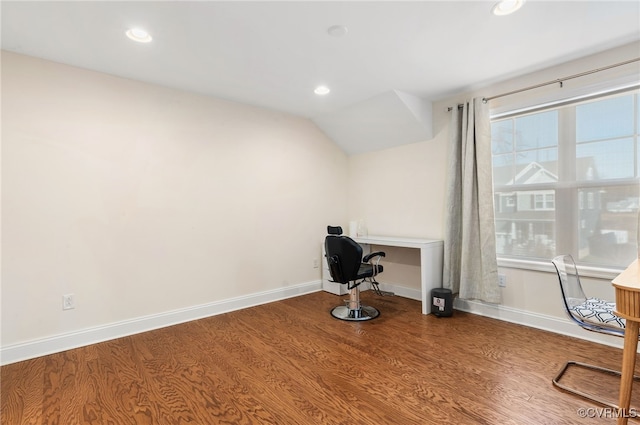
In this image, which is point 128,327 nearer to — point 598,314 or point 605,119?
point 598,314

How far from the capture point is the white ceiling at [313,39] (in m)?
2.00

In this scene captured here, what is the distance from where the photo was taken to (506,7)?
200 centimetres

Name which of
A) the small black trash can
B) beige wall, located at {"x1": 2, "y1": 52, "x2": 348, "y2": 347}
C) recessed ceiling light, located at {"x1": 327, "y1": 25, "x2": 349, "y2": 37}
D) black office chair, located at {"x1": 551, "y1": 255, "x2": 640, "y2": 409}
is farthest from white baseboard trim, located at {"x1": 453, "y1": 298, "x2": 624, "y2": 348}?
recessed ceiling light, located at {"x1": 327, "y1": 25, "x2": 349, "y2": 37}

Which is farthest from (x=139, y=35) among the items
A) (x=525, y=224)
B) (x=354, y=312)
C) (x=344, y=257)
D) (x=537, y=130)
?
(x=525, y=224)

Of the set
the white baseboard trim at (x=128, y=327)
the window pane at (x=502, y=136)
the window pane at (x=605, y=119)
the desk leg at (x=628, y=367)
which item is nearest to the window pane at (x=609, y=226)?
the window pane at (x=605, y=119)

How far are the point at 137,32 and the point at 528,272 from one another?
3913mm

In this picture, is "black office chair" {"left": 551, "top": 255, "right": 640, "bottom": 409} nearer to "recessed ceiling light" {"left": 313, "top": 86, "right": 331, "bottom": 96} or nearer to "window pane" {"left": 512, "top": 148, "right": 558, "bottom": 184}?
"window pane" {"left": 512, "top": 148, "right": 558, "bottom": 184}

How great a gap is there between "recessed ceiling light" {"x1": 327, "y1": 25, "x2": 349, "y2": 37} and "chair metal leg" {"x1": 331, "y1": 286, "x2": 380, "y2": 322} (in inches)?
94.0

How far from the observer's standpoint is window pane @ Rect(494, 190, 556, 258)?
2984 millimetres

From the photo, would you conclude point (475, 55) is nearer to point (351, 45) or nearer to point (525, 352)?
point (351, 45)

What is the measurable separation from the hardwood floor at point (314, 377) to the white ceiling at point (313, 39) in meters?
2.44

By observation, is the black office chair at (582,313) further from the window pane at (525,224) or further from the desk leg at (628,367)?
the window pane at (525,224)

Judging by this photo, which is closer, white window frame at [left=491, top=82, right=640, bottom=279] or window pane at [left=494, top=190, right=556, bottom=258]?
white window frame at [left=491, top=82, right=640, bottom=279]

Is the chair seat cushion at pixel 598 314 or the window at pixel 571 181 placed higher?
the window at pixel 571 181
